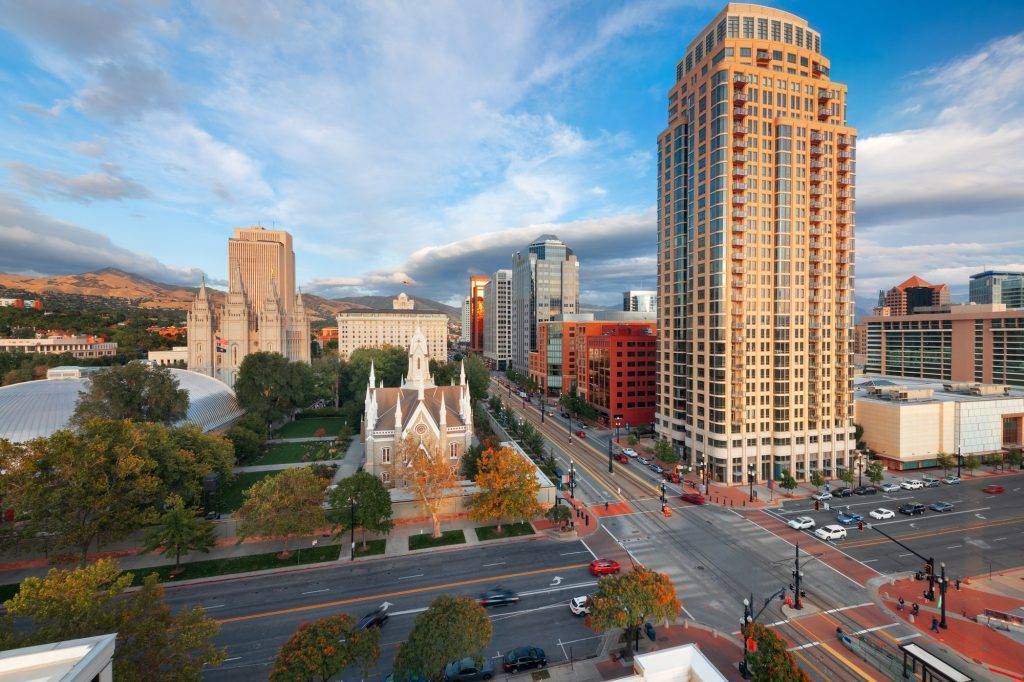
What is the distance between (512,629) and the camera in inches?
1230

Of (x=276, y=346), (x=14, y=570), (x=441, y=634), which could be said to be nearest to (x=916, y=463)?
(x=441, y=634)

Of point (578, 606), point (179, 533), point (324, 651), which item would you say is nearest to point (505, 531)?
point (578, 606)

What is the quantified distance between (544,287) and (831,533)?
13292cm

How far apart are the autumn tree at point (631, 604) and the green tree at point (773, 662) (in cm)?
490

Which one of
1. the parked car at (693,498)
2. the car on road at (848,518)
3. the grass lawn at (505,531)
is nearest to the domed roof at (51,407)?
the grass lawn at (505,531)

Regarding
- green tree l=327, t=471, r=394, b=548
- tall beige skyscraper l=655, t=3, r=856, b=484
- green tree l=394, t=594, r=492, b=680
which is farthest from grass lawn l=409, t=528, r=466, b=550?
tall beige skyscraper l=655, t=3, r=856, b=484

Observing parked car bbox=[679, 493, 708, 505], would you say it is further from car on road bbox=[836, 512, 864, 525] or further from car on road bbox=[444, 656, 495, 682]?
car on road bbox=[444, 656, 495, 682]

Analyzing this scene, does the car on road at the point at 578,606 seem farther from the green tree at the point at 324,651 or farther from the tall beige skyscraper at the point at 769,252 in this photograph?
the tall beige skyscraper at the point at 769,252

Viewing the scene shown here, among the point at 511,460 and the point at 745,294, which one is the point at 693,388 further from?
the point at 511,460

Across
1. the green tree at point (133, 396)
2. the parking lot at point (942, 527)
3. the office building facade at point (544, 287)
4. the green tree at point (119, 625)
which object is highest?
the office building facade at point (544, 287)

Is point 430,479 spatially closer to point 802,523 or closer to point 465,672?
point 465,672

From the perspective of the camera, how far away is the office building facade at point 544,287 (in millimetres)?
169725

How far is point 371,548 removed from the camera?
42938mm

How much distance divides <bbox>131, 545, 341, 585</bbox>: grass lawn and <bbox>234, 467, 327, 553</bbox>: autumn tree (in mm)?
1495
